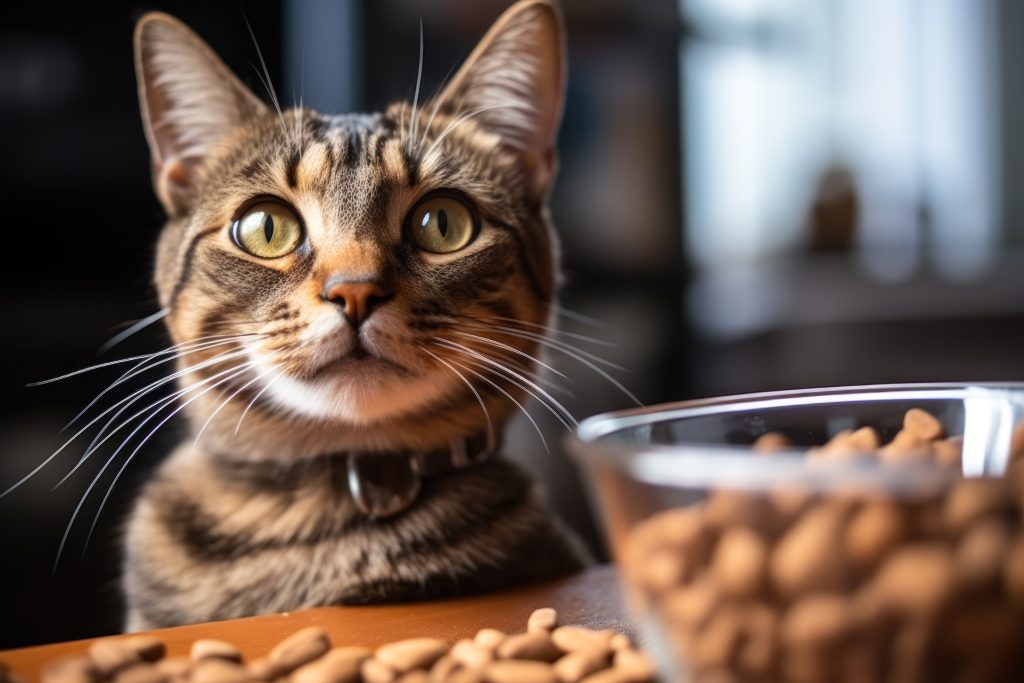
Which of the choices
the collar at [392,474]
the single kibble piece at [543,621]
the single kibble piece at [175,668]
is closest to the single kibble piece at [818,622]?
the single kibble piece at [543,621]

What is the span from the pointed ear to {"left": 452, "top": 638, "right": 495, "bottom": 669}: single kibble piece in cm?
49

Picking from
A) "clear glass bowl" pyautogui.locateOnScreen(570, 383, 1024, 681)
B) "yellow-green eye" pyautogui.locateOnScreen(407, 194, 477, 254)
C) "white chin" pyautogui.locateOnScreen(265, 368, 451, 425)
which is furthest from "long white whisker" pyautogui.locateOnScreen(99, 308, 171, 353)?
"clear glass bowl" pyautogui.locateOnScreen(570, 383, 1024, 681)

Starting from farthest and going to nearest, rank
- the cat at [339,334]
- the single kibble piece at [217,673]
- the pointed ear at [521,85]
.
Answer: the pointed ear at [521,85], the cat at [339,334], the single kibble piece at [217,673]

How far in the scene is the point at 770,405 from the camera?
0.75 m

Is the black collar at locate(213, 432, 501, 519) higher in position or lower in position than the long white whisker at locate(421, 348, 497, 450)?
lower

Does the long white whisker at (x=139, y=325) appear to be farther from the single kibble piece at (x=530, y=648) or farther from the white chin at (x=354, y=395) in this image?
the single kibble piece at (x=530, y=648)

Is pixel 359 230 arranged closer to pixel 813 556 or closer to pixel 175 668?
pixel 175 668

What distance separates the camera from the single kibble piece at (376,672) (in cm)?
60

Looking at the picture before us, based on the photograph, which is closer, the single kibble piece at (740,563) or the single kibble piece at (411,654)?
the single kibble piece at (740,563)

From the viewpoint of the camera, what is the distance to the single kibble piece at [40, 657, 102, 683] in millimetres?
573

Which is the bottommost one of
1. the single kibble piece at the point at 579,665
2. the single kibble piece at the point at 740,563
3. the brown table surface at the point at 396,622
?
the brown table surface at the point at 396,622

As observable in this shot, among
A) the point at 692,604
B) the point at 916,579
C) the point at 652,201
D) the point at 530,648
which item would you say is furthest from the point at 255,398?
the point at 652,201

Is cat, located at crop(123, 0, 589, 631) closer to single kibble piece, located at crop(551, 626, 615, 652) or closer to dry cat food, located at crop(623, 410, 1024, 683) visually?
single kibble piece, located at crop(551, 626, 615, 652)

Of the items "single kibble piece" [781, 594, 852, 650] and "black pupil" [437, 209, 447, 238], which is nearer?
"single kibble piece" [781, 594, 852, 650]
